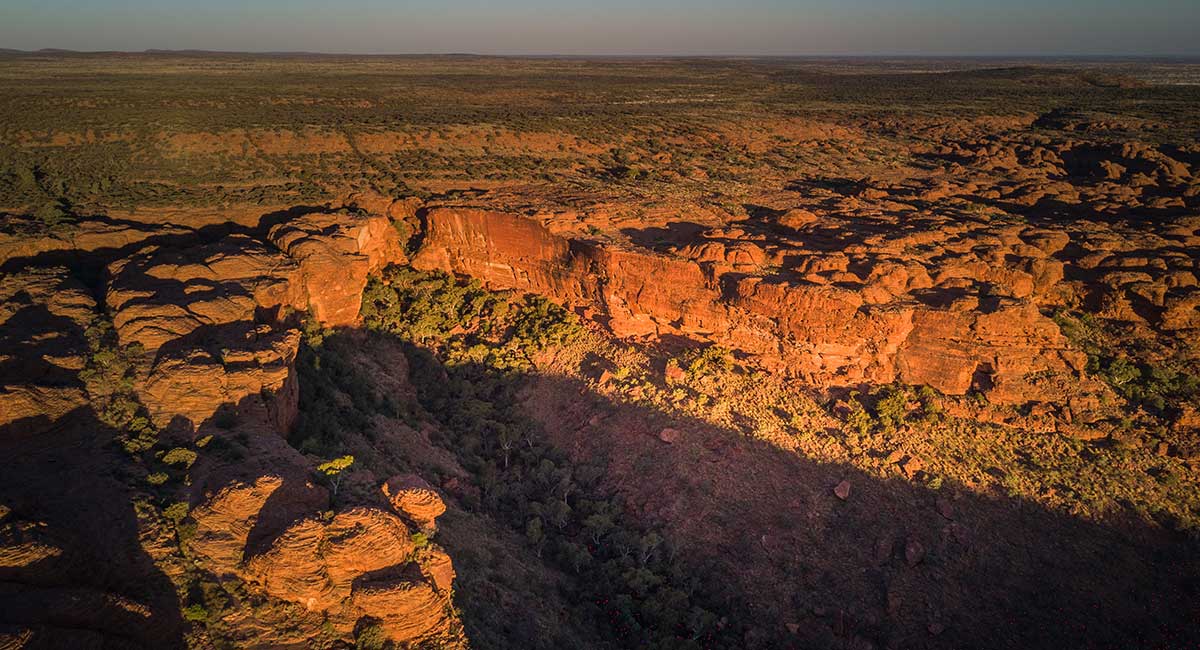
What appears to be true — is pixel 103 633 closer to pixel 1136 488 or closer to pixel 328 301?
Answer: pixel 328 301

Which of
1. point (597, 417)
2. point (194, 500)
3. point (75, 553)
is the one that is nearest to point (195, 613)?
point (75, 553)

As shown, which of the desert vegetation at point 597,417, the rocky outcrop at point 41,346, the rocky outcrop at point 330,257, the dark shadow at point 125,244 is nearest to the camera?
the desert vegetation at point 597,417

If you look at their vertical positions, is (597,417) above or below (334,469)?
below

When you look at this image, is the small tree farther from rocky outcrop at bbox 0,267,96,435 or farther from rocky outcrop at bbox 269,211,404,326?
rocky outcrop at bbox 269,211,404,326

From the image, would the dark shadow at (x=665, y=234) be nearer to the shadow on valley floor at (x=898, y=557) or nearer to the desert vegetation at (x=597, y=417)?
the desert vegetation at (x=597, y=417)

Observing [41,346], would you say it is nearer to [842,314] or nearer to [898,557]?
[842,314]

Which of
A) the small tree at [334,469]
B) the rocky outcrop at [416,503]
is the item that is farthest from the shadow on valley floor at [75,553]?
the rocky outcrop at [416,503]
